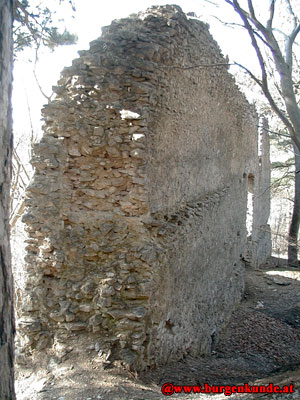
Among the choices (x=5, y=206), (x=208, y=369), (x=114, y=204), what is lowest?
(x=208, y=369)

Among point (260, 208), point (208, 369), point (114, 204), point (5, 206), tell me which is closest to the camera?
point (5, 206)

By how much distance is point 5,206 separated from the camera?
2416 millimetres

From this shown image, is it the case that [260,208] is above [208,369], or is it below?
above

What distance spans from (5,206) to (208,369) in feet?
12.6

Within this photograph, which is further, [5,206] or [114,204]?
[114,204]

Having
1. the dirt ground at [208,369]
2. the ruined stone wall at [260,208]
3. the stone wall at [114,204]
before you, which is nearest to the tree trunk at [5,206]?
the dirt ground at [208,369]

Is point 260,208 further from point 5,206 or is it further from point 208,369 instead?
point 5,206

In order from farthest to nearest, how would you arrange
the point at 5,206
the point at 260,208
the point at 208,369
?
1. the point at 260,208
2. the point at 208,369
3. the point at 5,206

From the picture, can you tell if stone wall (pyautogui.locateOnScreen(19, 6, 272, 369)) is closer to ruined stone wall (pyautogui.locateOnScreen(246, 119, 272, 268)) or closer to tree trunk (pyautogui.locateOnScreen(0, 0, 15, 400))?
tree trunk (pyautogui.locateOnScreen(0, 0, 15, 400))

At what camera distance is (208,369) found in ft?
17.3

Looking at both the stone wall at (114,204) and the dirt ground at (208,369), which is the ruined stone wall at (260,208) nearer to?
the dirt ground at (208,369)

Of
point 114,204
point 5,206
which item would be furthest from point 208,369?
point 5,206

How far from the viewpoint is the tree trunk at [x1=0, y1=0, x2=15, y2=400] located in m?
2.34

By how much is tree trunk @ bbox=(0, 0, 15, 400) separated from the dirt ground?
1.53 m
